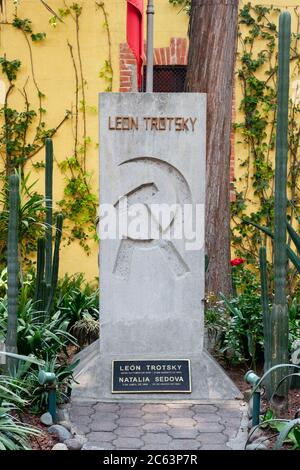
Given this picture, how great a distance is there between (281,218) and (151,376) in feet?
4.93

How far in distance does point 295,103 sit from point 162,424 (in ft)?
18.7

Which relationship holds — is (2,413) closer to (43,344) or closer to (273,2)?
(43,344)

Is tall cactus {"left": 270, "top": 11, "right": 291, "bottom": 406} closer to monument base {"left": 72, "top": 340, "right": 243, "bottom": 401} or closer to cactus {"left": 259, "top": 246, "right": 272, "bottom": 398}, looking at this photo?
cactus {"left": 259, "top": 246, "right": 272, "bottom": 398}

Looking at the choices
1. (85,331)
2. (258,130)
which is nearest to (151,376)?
(85,331)

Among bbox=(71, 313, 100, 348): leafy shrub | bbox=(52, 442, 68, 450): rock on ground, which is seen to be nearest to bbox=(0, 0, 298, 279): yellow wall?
bbox=(71, 313, 100, 348): leafy shrub

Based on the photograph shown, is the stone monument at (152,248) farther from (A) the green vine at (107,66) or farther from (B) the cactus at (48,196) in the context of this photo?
(A) the green vine at (107,66)

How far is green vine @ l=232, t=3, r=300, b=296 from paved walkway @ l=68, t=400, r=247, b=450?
452cm

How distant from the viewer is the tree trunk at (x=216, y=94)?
7.77m

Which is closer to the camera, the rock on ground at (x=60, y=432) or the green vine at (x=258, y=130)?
the rock on ground at (x=60, y=432)

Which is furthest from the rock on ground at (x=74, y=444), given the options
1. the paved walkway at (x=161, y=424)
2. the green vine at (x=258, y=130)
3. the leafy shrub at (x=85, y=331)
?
the green vine at (x=258, y=130)

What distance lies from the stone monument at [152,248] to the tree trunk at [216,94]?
179 centimetres

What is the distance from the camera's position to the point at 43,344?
5.93m

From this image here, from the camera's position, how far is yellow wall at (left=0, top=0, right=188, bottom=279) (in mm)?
9992

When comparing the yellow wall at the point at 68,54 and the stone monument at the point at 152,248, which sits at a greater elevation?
the yellow wall at the point at 68,54
